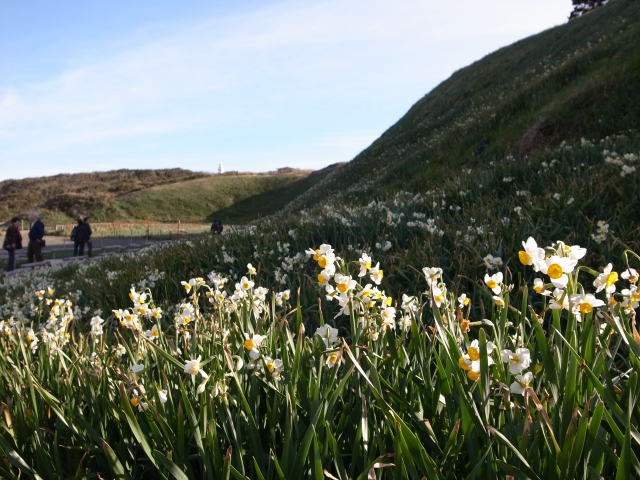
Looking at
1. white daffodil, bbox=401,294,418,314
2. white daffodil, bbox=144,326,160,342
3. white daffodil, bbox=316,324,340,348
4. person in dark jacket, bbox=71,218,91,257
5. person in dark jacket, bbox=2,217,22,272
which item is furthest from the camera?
person in dark jacket, bbox=71,218,91,257

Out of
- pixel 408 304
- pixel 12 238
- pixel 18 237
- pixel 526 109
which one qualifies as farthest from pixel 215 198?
pixel 408 304

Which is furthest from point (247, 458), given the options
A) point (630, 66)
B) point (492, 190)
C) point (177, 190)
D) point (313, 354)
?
point (177, 190)

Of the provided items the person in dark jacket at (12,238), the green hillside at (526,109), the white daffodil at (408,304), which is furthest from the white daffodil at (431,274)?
the person in dark jacket at (12,238)

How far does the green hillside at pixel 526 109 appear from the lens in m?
12.2

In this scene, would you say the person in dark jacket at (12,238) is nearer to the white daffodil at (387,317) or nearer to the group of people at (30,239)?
the group of people at (30,239)

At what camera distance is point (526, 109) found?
628 inches

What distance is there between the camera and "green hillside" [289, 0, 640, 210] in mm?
12180

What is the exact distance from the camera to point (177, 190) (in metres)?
56.8

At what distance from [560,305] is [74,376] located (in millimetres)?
2186

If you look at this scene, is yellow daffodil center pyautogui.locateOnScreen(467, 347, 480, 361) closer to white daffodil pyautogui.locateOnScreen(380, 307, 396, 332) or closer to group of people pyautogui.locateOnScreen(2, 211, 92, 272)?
white daffodil pyautogui.locateOnScreen(380, 307, 396, 332)

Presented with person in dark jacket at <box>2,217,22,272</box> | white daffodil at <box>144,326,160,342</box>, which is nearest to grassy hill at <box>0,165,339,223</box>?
person in dark jacket at <box>2,217,22,272</box>

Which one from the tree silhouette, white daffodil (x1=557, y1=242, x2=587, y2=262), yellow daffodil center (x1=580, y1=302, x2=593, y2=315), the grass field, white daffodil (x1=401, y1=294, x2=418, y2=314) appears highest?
the tree silhouette

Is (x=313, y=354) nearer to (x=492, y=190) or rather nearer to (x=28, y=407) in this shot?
(x=28, y=407)

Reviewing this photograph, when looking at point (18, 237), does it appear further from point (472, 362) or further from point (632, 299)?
point (632, 299)
